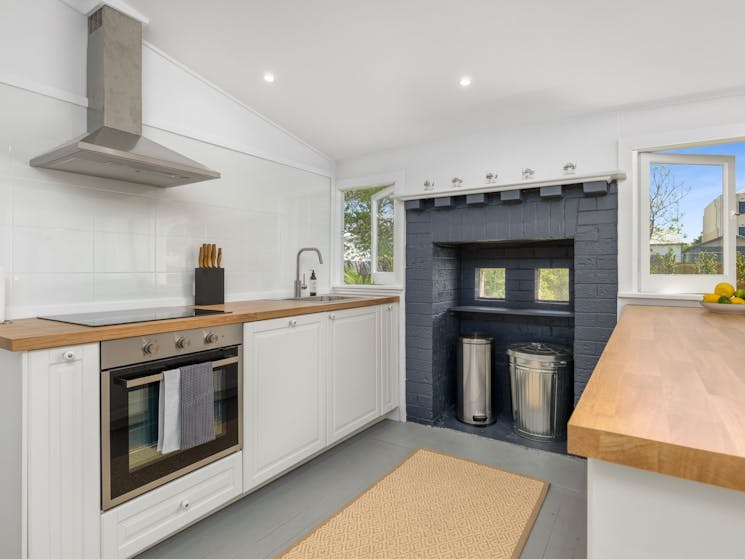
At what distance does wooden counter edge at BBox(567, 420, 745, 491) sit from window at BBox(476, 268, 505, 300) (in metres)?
3.08

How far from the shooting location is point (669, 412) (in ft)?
2.46

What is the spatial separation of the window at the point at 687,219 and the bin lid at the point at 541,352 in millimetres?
728

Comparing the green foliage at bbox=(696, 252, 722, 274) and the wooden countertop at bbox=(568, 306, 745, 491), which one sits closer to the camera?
the wooden countertop at bbox=(568, 306, 745, 491)

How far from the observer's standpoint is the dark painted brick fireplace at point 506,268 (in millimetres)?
2756

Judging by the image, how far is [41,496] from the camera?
58.3 inches

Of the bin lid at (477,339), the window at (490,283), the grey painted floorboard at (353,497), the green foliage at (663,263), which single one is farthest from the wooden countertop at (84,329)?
the green foliage at (663,263)

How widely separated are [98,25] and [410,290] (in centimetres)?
249

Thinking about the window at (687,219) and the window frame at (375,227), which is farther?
the window frame at (375,227)

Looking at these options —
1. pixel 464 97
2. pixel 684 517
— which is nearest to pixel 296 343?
pixel 464 97

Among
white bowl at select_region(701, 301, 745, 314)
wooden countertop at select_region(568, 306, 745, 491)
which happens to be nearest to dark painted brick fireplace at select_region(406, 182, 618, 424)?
white bowl at select_region(701, 301, 745, 314)

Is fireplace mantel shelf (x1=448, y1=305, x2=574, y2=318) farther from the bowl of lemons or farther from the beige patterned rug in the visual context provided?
the beige patterned rug

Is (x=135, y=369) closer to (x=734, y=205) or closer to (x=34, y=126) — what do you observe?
(x=34, y=126)

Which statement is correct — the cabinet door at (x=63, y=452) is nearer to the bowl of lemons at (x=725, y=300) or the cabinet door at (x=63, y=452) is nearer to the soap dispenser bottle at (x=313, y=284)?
the soap dispenser bottle at (x=313, y=284)

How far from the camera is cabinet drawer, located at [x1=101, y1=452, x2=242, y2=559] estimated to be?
1.67m
